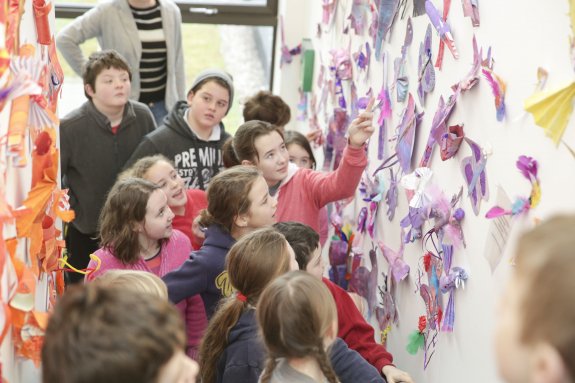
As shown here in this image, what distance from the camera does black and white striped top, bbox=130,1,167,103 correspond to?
3.71 m

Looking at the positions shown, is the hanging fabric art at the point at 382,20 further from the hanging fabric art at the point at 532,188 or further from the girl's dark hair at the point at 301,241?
the hanging fabric art at the point at 532,188

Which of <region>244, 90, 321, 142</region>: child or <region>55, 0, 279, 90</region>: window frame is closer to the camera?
<region>244, 90, 321, 142</region>: child

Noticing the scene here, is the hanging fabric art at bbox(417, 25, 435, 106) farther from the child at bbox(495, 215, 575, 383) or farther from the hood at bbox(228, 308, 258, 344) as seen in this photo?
the child at bbox(495, 215, 575, 383)

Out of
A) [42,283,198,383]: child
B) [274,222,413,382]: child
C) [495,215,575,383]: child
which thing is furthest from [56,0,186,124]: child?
[495,215,575,383]: child

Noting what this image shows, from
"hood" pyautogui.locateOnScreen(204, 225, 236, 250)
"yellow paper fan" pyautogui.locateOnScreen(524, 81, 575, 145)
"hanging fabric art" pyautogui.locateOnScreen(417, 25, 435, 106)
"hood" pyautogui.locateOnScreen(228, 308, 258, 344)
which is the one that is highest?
"hanging fabric art" pyautogui.locateOnScreen(417, 25, 435, 106)

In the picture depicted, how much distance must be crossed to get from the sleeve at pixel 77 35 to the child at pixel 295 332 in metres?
2.39

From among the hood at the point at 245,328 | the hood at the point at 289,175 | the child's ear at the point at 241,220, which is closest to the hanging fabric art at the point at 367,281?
the hood at the point at 289,175

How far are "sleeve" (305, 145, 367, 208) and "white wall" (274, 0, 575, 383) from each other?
0.17 metres

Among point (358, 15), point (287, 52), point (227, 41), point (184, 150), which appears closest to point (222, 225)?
point (184, 150)

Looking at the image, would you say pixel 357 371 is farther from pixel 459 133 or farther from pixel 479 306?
pixel 459 133

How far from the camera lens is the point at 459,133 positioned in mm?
1963

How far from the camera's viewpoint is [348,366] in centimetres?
191

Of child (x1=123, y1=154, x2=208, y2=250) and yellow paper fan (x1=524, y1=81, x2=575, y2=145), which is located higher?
yellow paper fan (x1=524, y1=81, x2=575, y2=145)

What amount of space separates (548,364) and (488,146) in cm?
100
